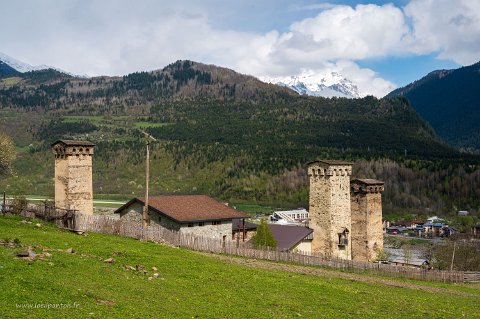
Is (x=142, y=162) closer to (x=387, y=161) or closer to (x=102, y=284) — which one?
(x=387, y=161)

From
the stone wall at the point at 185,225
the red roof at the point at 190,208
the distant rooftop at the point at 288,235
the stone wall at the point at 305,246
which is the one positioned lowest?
the stone wall at the point at 305,246

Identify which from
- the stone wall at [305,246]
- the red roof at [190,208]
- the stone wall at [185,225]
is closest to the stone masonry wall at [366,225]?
the stone wall at [305,246]

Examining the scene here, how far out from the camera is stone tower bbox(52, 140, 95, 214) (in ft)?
139

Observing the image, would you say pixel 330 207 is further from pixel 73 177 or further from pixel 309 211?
pixel 73 177

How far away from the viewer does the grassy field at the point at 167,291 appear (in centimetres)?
1697

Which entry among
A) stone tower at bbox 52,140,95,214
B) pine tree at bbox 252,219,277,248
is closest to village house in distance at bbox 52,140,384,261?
stone tower at bbox 52,140,95,214

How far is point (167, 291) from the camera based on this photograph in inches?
809

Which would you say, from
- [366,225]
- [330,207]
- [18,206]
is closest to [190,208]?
[330,207]

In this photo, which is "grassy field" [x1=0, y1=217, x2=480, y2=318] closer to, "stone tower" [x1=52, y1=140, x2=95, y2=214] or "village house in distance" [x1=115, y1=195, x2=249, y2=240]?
"stone tower" [x1=52, y1=140, x2=95, y2=214]

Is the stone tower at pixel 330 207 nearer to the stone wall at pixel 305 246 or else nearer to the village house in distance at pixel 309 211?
the village house in distance at pixel 309 211

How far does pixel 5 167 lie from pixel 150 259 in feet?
88.6

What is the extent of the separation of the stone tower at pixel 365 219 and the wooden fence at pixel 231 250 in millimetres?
10638

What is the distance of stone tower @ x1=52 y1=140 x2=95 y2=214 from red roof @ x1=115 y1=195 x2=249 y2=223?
17.5 ft

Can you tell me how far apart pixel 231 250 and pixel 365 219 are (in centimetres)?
1837
